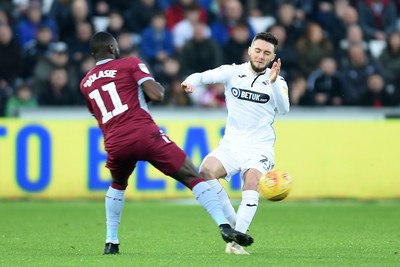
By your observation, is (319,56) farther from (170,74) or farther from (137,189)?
(137,189)

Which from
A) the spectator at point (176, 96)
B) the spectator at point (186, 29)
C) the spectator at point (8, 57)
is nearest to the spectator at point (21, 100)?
the spectator at point (8, 57)

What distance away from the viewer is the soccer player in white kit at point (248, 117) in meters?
9.92

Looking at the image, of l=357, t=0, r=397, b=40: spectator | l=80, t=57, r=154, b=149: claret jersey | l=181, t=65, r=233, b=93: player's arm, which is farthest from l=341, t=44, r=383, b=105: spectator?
l=80, t=57, r=154, b=149: claret jersey

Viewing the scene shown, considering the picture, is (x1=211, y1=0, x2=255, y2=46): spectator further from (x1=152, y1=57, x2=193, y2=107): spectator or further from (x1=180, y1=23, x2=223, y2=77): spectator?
(x1=152, y1=57, x2=193, y2=107): spectator

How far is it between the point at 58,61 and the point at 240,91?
8566 mm

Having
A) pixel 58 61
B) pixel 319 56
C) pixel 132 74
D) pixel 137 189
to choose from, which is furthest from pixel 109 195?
pixel 319 56

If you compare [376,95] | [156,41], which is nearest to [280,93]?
[376,95]

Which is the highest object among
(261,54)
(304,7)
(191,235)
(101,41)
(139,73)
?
(101,41)

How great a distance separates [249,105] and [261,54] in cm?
50

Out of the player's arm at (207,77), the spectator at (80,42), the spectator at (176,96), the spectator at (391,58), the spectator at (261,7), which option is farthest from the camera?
the spectator at (261,7)

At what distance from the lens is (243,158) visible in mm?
10070

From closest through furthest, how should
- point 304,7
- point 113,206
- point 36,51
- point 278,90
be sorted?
point 113,206 < point 278,90 < point 36,51 < point 304,7

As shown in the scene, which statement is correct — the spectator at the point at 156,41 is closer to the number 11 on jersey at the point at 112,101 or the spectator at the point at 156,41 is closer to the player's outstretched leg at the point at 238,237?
the number 11 on jersey at the point at 112,101

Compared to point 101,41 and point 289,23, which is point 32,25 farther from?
point 101,41
